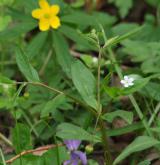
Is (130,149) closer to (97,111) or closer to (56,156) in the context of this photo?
(97,111)

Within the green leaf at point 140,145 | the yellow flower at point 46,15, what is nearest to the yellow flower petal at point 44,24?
the yellow flower at point 46,15

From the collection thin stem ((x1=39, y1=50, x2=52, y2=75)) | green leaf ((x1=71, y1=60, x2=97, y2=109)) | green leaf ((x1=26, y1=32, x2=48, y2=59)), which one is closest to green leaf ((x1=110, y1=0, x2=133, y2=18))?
thin stem ((x1=39, y1=50, x2=52, y2=75))

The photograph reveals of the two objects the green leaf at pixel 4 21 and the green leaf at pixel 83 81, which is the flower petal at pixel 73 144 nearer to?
the green leaf at pixel 83 81

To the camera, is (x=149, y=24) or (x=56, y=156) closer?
(x=56, y=156)

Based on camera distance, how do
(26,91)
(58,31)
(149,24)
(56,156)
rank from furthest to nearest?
(149,24)
(58,31)
(26,91)
(56,156)

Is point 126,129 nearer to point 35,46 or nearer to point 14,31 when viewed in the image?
point 35,46

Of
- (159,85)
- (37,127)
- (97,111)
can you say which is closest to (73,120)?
(37,127)
